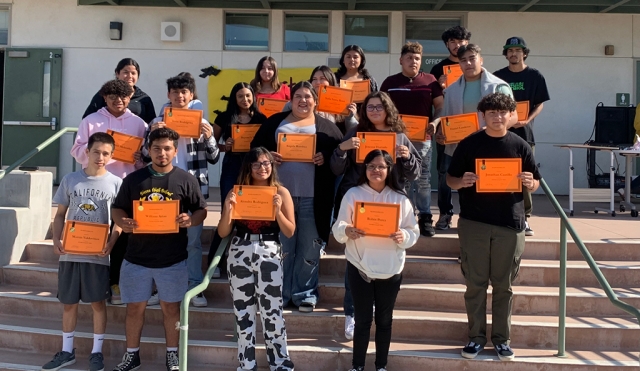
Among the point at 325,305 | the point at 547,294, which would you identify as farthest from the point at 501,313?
the point at 325,305

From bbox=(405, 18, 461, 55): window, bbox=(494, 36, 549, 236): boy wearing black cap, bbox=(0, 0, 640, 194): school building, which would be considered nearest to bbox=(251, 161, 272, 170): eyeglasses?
bbox=(494, 36, 549, 236): boy wearing black cap

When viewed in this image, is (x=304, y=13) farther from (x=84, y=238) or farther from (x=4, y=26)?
(x=84, y=238)

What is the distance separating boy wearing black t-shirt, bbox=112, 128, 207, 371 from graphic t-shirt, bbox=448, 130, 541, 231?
2.07 m

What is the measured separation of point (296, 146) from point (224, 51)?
5744 mm

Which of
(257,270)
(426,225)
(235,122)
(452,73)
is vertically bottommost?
(257,270)

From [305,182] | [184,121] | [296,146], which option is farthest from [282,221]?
[184,121]

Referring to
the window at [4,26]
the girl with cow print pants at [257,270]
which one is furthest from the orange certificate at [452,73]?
the window at [4,26]

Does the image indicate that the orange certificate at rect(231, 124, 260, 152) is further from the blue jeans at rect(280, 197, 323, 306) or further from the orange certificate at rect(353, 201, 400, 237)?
the orange certificate at rect(353, 201, 400, 237)

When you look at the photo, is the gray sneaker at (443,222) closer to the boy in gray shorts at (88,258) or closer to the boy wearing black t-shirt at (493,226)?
the boy wearing black t-shirt at (493,226)

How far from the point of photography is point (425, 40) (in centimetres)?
1034

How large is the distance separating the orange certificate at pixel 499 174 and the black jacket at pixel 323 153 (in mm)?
1261

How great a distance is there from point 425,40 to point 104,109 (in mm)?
6522

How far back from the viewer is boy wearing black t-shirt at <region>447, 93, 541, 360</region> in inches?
178

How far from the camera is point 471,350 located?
462 cm
